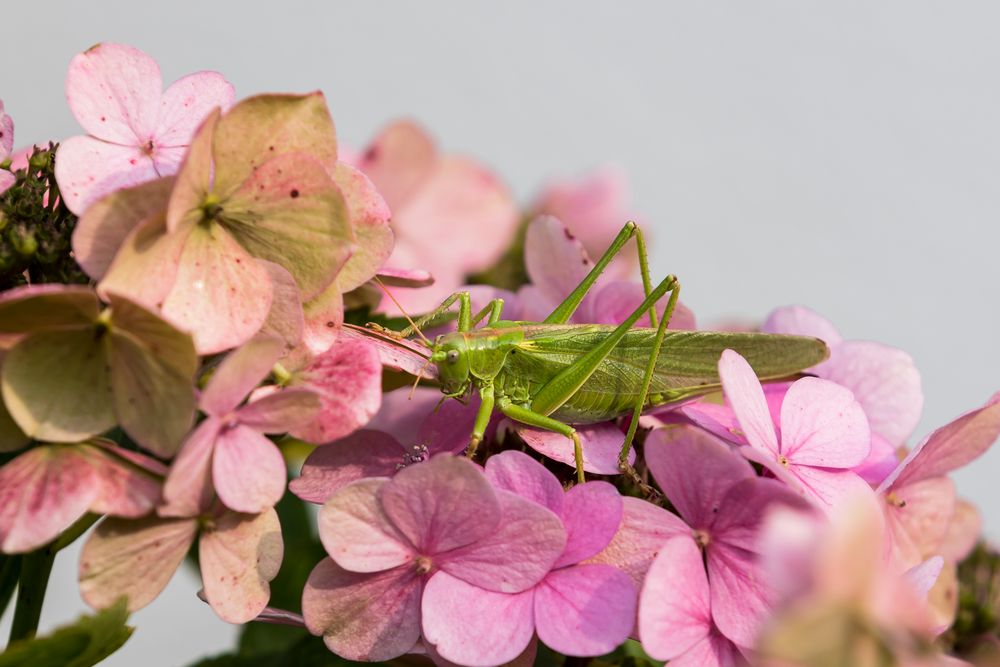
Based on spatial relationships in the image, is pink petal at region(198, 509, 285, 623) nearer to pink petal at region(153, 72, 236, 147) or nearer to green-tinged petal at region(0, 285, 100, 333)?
green-tinged petal at region(0, 285, 100, 333)

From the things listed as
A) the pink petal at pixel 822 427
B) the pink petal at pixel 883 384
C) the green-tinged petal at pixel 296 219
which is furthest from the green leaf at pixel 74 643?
the pink petal at pixel 883 384

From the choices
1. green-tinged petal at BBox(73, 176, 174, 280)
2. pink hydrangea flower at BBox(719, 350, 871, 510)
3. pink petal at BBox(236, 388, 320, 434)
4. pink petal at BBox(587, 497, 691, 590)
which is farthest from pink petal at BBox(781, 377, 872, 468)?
green-tinged petal at BBox(73, 176, 174, 280)

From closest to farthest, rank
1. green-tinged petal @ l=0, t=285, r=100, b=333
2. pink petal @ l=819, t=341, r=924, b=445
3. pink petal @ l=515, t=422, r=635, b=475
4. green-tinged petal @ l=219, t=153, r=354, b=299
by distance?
green-tinged petal @ l=0, t=285, r=100, b=333 < green-tinged petal @ l=219, t=153, r=354, b=299 < pink petal @ l=515, t=422, r=635, b=475 < pink petal @ l=819, t=341, r=924, b=445

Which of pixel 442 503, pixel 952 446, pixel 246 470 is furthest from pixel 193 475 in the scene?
pixel 952 446

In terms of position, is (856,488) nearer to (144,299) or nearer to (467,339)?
(467,339)

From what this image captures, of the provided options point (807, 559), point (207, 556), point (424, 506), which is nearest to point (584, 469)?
point (424, 506)

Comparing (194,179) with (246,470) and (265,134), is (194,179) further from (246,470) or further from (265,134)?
(246,470)

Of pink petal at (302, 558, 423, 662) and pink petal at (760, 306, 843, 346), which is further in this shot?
pink petal at (760, 306, 843, 346)
